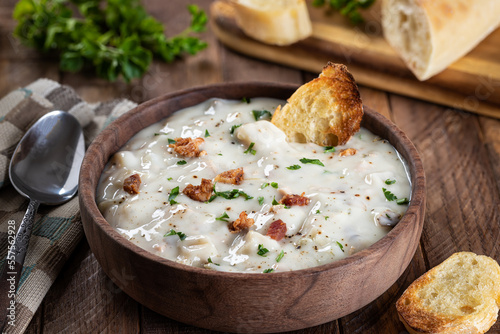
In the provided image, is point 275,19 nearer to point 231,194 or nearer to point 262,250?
point 231,194

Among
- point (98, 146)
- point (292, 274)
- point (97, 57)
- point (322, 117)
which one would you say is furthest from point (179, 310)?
point (97, 57)

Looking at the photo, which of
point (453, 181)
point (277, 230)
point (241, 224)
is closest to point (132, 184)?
point (241, 224)

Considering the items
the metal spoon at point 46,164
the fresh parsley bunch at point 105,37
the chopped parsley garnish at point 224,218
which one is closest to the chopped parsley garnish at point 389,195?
the chopped parsley garnish at point 224,218

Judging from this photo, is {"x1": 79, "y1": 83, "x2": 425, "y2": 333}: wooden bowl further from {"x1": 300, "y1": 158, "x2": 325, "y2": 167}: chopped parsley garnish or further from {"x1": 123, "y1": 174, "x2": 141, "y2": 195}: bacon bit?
{"x1": 300, "y1": 158, "x2": 325, "y2": 167}: chopped parsley garnish

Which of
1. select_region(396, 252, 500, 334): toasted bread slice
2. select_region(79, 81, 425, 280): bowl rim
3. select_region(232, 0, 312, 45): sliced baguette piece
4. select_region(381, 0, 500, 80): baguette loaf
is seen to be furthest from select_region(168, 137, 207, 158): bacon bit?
select_region(381, 0, 500, 80): baguette loaf

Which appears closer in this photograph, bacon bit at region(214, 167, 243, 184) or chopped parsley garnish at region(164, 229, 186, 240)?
chopped parsley garnish at region(164, 229, 186, 240)

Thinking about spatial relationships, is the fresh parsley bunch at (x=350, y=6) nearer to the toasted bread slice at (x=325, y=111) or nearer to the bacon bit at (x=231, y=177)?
the toasted bread slice at (x=325, y=111)

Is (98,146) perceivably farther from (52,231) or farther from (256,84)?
(256,84)
